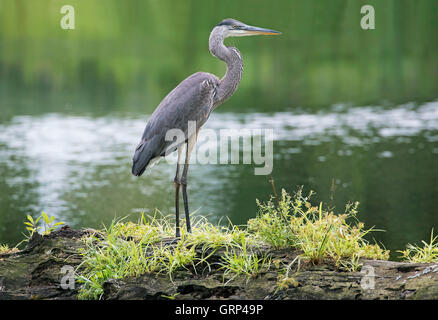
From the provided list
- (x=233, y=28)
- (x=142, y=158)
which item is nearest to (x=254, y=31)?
(x=233, y=28)

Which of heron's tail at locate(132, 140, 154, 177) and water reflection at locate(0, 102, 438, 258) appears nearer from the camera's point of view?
heron's tail at locate(132, 140, 154, 177)

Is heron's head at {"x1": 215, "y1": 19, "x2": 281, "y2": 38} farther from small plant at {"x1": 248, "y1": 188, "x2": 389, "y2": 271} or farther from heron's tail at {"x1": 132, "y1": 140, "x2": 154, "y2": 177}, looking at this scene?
small plant at {"x1": 248, "y1": 188, "x2": 389, "y2": 271}

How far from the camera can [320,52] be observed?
1545 inches

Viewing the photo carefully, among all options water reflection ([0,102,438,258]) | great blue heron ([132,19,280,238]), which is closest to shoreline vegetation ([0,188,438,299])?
great blue heron ([132,19,280,238])

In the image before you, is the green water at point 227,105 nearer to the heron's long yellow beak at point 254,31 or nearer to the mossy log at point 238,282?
the heron's long yellow beak at point 254,31

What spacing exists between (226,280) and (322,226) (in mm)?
1078

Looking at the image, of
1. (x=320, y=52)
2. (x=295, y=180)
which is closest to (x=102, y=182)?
(x=295, y=180)

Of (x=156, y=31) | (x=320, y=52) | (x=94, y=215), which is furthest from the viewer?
(x=156, y=31)

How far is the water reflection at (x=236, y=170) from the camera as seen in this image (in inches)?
531

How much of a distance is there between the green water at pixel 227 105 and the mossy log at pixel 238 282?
18.2 ft

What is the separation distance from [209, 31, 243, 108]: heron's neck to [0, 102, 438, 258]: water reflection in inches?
184

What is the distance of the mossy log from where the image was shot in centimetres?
557

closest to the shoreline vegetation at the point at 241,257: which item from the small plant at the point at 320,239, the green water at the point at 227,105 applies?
the small plant at the point at 320,239

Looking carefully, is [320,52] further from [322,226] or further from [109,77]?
[322,226]
